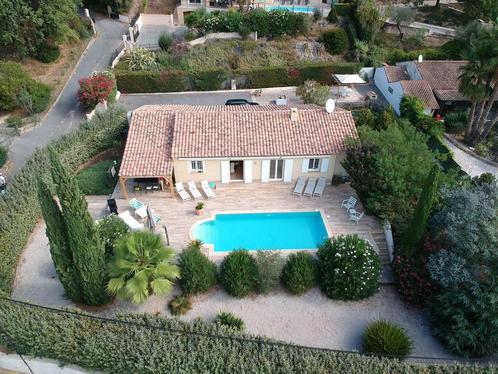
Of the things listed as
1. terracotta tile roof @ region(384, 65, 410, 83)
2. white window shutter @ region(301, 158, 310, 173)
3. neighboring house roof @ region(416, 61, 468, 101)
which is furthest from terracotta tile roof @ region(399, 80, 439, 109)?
white window shutter @ region(301, 158, 310, 173)

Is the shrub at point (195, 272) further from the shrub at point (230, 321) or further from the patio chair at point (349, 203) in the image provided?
the patio chair at point (349, 203)

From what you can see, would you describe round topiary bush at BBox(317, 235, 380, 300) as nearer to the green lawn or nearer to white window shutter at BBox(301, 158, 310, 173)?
white window shutter at BBox(301, 158, 310, 173)

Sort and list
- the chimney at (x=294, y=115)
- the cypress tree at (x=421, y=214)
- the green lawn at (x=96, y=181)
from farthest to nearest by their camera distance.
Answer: the chimney at (x=294, y=115) < the green lawn at (x=96, y=181) < the cypress tree at (x=421, y=214)

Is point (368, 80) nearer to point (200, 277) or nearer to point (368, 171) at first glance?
point (368, 171)

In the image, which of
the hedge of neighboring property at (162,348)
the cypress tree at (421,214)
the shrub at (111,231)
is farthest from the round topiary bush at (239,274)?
the cypress tree at (421,214)

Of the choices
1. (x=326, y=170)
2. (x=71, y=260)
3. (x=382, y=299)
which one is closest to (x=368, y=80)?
(x=326, y=170)
